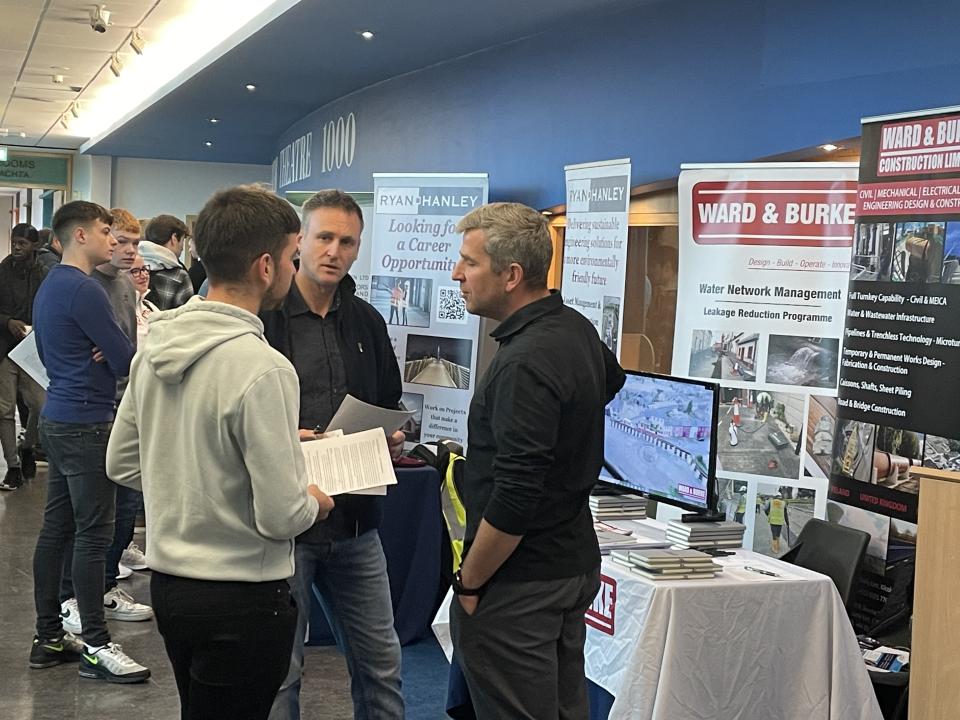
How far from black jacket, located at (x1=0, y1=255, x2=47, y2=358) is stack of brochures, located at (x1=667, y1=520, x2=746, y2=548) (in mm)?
6040

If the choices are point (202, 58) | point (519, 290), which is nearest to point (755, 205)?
point (519, 290)

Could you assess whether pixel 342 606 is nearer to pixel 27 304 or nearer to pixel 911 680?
pixel 911 680

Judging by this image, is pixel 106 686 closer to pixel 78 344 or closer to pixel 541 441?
pixel 78 344

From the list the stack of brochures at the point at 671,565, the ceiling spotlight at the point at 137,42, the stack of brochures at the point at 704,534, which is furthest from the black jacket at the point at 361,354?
the ceiling spotlight at the point at 137,42

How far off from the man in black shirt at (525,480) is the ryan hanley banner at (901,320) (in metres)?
1.50

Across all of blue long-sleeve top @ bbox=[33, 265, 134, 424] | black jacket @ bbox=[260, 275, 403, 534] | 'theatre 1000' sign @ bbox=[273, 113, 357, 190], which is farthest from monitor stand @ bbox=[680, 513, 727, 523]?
'theatre 1000' sign @ bbox=[273, 113, 357, 190]

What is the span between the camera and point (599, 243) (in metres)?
5.36

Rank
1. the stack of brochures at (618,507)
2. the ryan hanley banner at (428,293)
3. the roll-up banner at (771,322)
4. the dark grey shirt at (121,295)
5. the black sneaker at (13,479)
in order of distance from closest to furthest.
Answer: the stack of brochures at (618,507), the roll-up banner at (771,322), the dark grey shirt at (121,295), the ryan hanley banner at (428,293), the black sneaker at (13,479)

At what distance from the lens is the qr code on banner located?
652 cm

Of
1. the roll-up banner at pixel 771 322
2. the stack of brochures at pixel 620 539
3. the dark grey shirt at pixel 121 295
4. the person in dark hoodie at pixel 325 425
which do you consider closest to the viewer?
the person in dark hoodie at pixel 325 425

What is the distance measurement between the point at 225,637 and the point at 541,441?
0.70 metres

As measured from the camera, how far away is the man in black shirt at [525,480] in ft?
7.42

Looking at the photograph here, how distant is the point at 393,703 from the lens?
2.81m

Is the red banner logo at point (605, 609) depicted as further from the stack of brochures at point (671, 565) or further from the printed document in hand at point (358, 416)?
the printed document in hand at point (358, 416)
